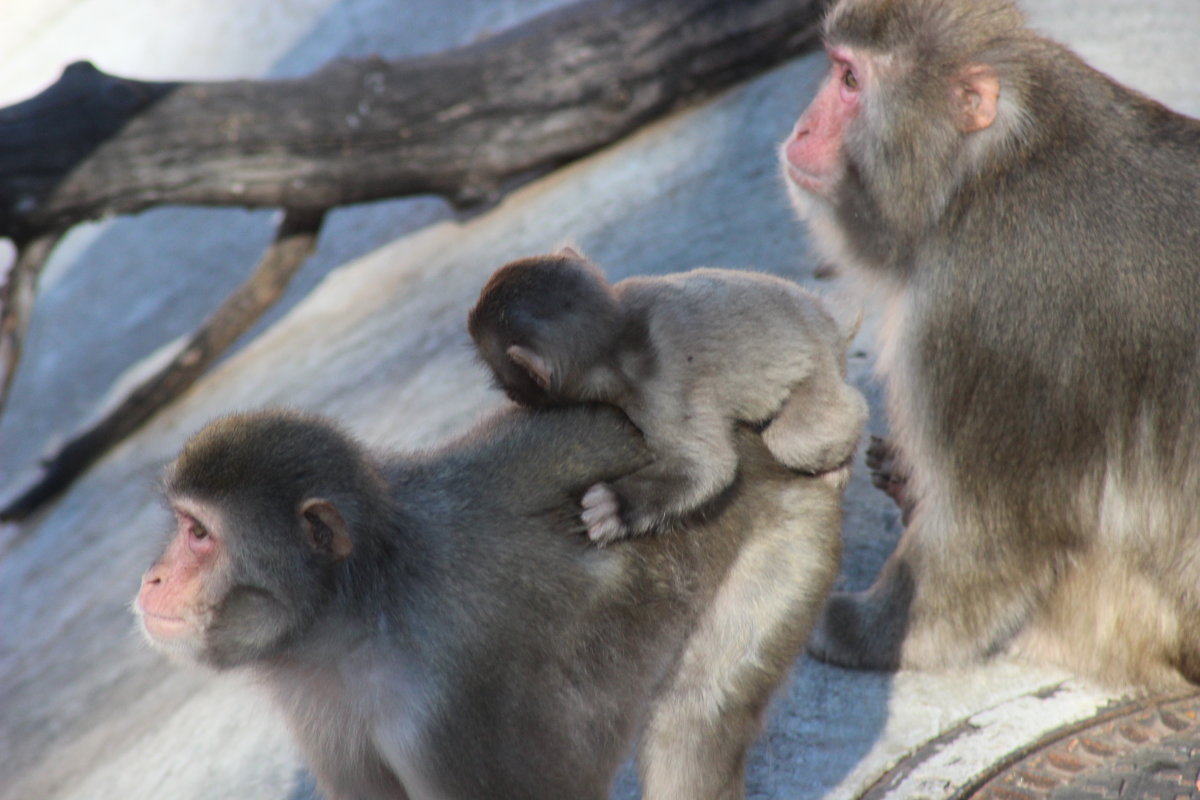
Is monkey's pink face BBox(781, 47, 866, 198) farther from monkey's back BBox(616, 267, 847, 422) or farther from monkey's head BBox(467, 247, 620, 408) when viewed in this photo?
monkey's head BBox(467, 247, 620, 408)

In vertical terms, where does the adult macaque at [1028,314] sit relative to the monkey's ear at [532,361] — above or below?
below

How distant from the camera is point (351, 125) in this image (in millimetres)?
5668

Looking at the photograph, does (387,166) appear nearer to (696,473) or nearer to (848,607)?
(848,607)

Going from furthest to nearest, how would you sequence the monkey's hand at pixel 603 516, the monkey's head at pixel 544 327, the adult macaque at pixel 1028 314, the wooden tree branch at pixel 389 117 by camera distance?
the wooden tree branch at pixel 389 117, the adult macaque at pixel 1028 314, the monkey's head at pixel 544 327, the monkey's hand at pixel 603 516

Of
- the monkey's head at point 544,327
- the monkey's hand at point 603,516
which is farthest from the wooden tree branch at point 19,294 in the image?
the monkey's hand at point 603,516

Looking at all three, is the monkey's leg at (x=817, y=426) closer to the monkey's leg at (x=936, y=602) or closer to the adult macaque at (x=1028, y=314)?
the adult macaque at (x=1028, y=314)

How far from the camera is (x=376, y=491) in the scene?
2.28 metres

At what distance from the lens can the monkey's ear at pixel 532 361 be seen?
8.18 feet

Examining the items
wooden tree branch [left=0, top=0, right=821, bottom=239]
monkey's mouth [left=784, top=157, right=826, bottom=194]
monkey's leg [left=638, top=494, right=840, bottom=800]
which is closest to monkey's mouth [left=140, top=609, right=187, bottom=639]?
monkey's leg [left=638, top=494, right=840, bottom=800]

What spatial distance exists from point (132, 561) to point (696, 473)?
10.4ft

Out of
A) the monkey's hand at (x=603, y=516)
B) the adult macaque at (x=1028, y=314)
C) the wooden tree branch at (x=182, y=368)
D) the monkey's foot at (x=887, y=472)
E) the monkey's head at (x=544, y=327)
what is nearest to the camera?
the monkey's hand at (x=603, y=516)

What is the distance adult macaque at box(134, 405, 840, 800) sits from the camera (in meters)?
2.17

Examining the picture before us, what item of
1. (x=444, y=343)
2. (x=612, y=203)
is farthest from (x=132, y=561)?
(x=612, y=203)

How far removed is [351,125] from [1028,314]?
3.58 meters
